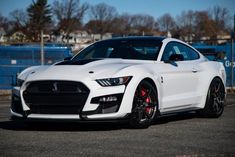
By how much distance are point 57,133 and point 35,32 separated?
52561mm

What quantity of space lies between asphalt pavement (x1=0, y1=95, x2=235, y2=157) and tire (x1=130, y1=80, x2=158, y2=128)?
0.43ft

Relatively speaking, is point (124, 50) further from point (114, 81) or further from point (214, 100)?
point (214, 100)

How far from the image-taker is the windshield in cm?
858

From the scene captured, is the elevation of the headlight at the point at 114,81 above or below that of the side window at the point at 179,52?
below

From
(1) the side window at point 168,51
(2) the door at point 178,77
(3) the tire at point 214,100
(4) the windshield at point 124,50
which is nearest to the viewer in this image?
(2) the door at point 178,77

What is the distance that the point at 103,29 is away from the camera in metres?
96.2

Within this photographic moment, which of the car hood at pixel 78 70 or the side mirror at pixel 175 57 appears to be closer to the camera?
the car hood at pixel 78 70

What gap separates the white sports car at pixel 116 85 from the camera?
7.32 m

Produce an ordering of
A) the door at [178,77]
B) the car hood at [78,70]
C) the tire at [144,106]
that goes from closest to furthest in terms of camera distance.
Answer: the car hood at [78,70] < the tire at [144,106] < the door at [178,77]

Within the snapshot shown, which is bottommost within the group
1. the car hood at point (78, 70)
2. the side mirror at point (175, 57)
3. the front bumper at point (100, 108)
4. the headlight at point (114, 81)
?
the front bumper at point (100, 108)

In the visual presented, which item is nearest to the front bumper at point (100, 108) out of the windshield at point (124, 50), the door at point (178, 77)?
the door at point (178, 77)

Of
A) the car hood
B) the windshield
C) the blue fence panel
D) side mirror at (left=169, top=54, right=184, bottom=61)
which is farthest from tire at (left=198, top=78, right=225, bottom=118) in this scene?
the blue fence panel

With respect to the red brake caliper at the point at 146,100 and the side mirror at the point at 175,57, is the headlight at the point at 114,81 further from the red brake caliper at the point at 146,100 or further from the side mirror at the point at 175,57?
the side mirror at the point at 175,57

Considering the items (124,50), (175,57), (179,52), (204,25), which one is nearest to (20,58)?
(179,52)
